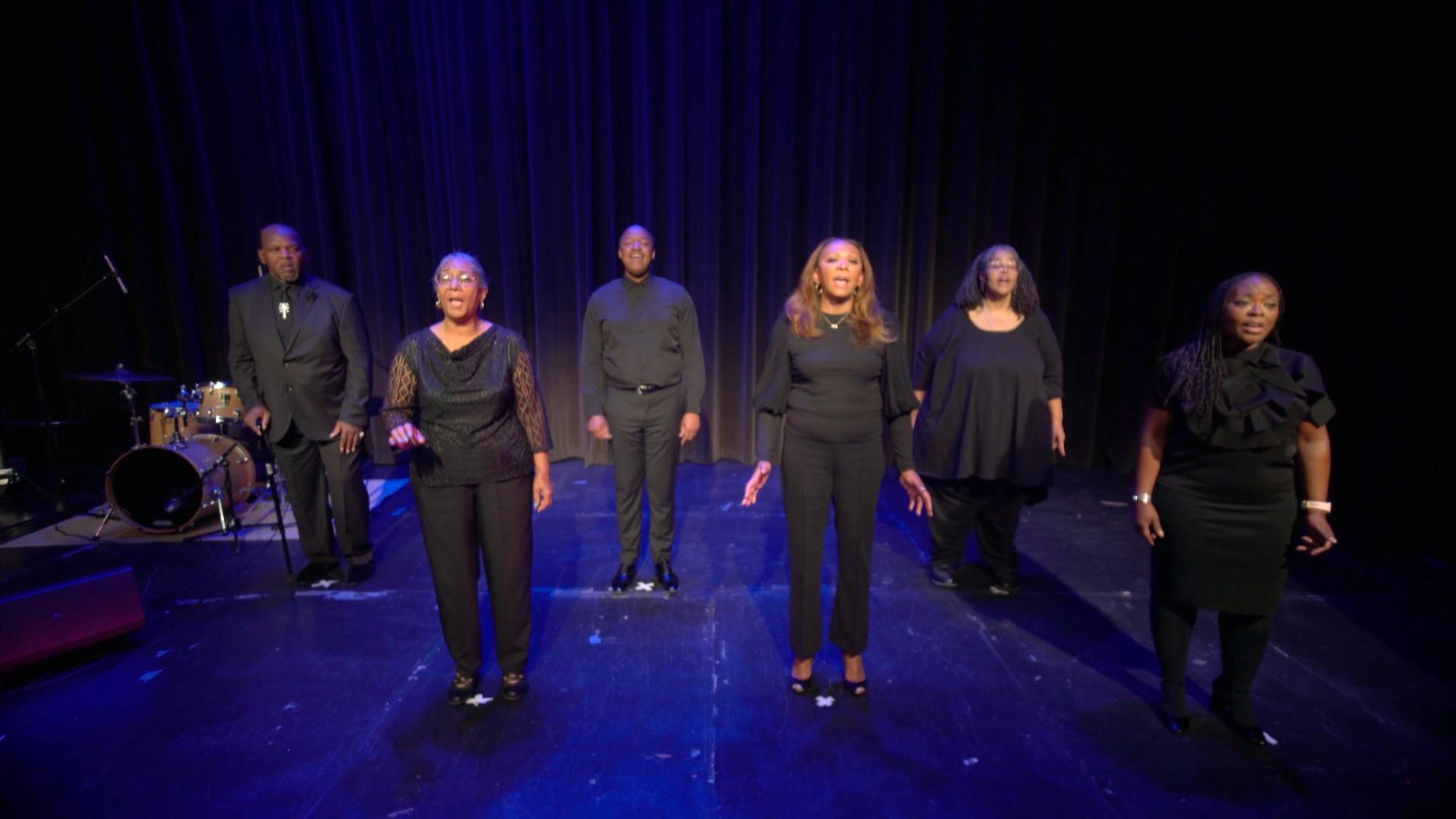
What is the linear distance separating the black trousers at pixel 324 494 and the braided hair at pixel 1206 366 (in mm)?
3853

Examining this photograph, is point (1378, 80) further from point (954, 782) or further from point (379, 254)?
point (379, 254)

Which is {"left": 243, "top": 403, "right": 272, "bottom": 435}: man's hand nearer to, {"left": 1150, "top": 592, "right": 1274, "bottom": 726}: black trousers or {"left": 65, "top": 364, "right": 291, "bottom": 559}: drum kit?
{"left": 65, "top": 364, "right": 291, "bottom": 559}: drum kit

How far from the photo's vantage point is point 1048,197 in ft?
19.1

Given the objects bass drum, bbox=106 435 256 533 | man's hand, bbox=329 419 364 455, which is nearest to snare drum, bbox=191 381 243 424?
bass drum, bbox=106 435 256 533

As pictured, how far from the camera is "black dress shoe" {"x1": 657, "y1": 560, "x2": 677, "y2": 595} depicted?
346 cm

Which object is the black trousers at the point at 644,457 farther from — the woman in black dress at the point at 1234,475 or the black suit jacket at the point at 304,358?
the woman in black dress at the point at 1234,475

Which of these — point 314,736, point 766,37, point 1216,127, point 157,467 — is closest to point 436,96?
point 766,37

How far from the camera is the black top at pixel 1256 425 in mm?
1997

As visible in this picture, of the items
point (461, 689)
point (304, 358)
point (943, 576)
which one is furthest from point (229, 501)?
point (943, 576)

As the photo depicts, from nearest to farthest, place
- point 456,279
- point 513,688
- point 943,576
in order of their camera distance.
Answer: point 456,279 → point 513,688 → point 943,576

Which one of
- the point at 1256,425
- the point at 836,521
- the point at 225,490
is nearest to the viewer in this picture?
the point at 1256,425

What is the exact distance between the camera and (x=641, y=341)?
3.38 meters

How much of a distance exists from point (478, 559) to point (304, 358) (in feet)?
5.74

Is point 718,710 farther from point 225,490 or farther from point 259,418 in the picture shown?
point 225,490
